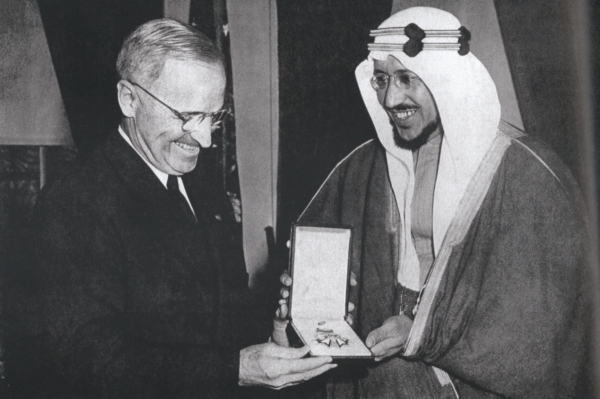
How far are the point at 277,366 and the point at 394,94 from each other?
1.08 meters

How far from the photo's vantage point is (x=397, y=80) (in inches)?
92.9

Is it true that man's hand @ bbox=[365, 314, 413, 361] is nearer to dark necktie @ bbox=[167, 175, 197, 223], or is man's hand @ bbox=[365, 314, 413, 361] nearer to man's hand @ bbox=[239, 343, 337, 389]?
man's hand @ bbox=[239, 343, 337, 389]

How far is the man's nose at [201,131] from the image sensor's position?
232 centimetres

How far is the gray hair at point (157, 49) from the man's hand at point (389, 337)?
117cm

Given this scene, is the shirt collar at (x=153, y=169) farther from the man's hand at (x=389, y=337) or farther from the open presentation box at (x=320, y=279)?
the man's hand at (x=389, y=337)

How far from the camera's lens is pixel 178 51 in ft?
7.40

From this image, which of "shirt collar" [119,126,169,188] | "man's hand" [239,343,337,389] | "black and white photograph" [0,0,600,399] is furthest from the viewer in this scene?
"shirt collar" [119,126,169,188]

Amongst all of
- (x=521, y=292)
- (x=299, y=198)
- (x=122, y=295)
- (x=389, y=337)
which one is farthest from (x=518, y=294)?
(x=122, y=295)

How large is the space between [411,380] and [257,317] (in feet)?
2.09

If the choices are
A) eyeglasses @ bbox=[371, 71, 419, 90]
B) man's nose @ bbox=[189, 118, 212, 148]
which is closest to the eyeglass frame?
eyeglasses @ bbox=[371, 71, 419, 90]

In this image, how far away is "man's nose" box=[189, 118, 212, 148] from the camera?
2.32m

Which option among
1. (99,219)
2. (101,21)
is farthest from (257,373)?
(101,21)

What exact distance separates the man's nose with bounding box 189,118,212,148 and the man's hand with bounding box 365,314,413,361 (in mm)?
936

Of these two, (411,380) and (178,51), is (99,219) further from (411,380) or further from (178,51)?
(411,380)
